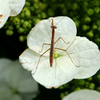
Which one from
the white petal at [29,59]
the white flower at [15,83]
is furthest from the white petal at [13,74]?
the white petal at [29,59]

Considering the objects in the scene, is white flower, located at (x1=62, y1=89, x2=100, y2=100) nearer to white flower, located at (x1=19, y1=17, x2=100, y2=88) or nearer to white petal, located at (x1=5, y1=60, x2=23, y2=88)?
white flower, located at (x1=19, y1=17, x2=100, y2=88)

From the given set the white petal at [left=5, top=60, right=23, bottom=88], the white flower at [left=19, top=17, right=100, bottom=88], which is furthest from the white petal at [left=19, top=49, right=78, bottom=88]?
the white petal at [left=5, top=60, right=23, bottom=88]

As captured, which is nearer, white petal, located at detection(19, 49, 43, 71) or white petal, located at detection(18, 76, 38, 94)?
white petal, located at detection(19, 49, 43, 71)

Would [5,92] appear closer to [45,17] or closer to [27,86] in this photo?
[27,86]

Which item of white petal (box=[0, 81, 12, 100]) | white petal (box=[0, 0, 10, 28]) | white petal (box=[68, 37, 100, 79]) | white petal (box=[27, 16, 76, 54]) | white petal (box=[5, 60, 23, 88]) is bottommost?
white petal (box=[0, 81, 12, 100])

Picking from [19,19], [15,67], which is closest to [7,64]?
[15,67]

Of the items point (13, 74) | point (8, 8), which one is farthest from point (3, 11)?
point (13, 74)

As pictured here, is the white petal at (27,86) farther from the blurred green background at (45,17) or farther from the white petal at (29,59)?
the white petal at (29,59)
